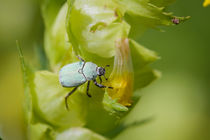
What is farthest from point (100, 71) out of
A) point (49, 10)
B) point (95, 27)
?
point (49, 10)

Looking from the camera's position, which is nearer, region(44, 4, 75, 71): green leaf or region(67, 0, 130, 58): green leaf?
region(67, 0, 130, 58): green leaf

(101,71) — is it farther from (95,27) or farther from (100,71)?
(95,27)

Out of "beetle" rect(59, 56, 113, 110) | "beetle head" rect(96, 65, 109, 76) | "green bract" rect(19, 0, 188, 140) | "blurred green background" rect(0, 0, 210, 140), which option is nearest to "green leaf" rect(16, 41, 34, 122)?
"green bract" rect(19, 0, 188, 140)

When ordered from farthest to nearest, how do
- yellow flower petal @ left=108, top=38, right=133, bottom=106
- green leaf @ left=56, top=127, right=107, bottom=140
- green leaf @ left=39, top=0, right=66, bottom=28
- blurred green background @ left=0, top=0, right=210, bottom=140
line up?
blurred green background @ left=0, top=0, right=210, bottom=140
green leaf @ left=39, top=0, right=66, bottom=28
green leaf @ left=56, top=127, right=107, bottom=140
yellow flower petal @ left=108, top=38, right=133, bottom=106

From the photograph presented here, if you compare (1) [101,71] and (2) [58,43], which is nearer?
(1) [101,71]

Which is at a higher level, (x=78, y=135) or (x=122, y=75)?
(x=122, y=75)

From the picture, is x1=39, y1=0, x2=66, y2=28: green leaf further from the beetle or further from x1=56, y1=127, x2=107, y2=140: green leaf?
x1=56, y1=127, x2=107, y2=140: green leaf

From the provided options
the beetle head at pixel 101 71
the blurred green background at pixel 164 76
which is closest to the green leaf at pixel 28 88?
the beetle head at pixel 101 71
